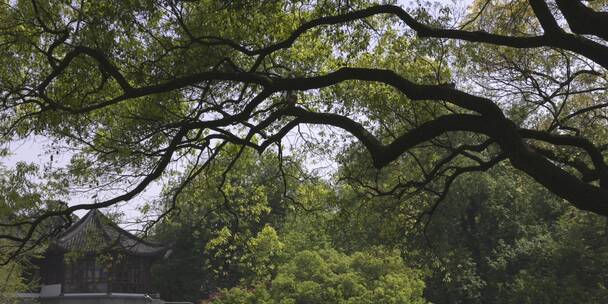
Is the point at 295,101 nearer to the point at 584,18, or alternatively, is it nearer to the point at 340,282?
the point at 584,18

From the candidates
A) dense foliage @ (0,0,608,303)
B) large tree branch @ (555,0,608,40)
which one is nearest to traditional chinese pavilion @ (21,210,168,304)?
dense foliage @ (0,0,608,303)

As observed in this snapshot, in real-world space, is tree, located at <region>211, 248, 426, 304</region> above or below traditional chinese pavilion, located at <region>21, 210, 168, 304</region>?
below

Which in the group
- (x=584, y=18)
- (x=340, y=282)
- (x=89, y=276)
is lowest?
(x=340, y=282)

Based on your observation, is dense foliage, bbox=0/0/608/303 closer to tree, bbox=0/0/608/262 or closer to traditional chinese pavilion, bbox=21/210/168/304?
tree, bbox=0/0/608/262

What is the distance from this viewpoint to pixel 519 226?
22516mm

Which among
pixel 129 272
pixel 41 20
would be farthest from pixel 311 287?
pixel 129 272

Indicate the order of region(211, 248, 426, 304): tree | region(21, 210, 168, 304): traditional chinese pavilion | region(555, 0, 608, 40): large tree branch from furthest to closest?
region(21, 210, 168, 304): traditional chinese pavilion, region(211, 248, 426, 304): tree, region(555, 0, 608, 40): large tree branch

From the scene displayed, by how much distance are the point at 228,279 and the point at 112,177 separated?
2100cm

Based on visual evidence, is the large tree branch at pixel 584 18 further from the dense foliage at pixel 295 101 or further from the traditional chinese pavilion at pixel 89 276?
the traditional chinese pavilion at pixel 89 276

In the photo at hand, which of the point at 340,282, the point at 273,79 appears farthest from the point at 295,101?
the point at 340,282

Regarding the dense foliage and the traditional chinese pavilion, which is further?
the traditional chinese pavilion

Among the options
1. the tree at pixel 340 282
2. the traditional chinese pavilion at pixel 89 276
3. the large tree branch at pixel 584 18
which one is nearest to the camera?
the large tree branch at pixel 584 18

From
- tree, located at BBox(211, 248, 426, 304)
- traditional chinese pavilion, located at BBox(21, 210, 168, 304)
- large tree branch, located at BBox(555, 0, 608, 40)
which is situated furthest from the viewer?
traditional chinese pavilion, located at BBox(21, 210, 168, 304)

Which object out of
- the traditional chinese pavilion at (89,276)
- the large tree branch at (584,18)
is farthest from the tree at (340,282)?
the traditional chinese pavilion at (89,276)
